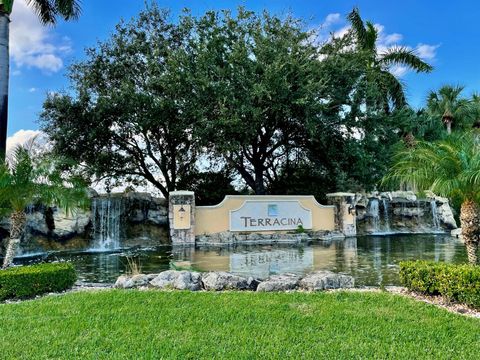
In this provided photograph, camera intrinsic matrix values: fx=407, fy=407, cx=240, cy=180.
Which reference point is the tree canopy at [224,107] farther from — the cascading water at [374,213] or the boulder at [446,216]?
the boulder at [446,216]

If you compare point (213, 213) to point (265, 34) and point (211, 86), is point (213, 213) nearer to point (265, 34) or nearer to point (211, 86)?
point (211, 86)

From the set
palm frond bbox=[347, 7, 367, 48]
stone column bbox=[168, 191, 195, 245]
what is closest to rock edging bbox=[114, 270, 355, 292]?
stone column bbox=[168, 191, 195, 245]

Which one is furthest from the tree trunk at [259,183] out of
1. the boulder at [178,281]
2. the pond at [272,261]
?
the boulder at [178,281]

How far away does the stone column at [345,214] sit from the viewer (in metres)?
20.3

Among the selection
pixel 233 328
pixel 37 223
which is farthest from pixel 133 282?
pixel 37 223

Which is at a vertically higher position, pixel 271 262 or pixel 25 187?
pixel 25 187

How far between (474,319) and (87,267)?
366 inches

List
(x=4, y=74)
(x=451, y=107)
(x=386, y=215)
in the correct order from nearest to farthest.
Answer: (x=4, y=74) → (x=386, y=215) → (x=451, y=107)

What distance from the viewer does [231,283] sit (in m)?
7.20

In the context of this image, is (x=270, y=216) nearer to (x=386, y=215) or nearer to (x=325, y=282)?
(x=386, y=215)

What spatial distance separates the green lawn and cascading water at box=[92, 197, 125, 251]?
472 inches

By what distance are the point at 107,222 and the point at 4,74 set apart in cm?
725

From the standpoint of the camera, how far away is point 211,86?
1777 centimetres

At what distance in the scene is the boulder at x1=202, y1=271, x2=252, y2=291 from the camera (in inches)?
282
